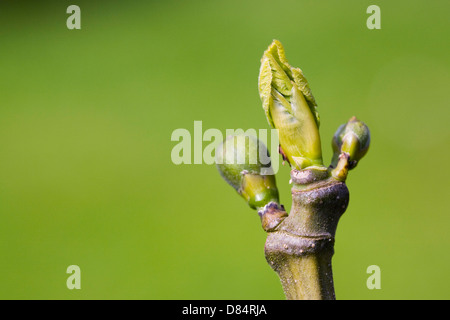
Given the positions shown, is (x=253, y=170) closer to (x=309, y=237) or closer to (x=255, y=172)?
(x=255, y=172)

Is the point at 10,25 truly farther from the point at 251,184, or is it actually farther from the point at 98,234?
the point at 251,184

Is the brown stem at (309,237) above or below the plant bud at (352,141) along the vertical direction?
below

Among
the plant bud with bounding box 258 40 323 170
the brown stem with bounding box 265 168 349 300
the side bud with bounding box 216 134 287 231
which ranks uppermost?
the plant bud with bounding box 258 40 323 170

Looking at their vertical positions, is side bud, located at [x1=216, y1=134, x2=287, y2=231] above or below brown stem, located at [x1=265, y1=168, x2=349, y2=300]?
above

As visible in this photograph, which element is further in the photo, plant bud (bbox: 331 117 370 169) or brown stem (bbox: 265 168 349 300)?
plant bud (bbox: 331 117 370 169)

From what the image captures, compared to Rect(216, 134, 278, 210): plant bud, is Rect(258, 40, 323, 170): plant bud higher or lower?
higher
